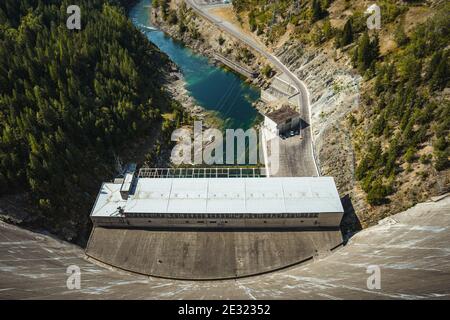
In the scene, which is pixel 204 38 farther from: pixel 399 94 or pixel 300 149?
pixel 399 94

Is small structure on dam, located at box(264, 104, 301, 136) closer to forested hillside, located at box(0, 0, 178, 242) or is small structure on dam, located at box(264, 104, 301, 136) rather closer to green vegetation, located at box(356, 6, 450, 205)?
green vegetation, located at box(356, 6, 450, 205)

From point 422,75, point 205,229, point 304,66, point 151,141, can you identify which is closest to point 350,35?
point 304,66

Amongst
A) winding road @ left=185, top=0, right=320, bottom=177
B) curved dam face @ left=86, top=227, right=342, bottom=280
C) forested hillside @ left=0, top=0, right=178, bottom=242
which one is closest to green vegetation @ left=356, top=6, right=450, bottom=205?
winding road @ left=185, top=0, right=320, bottom=177

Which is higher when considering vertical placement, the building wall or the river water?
the river water

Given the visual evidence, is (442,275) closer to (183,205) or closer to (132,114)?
(183,205)
